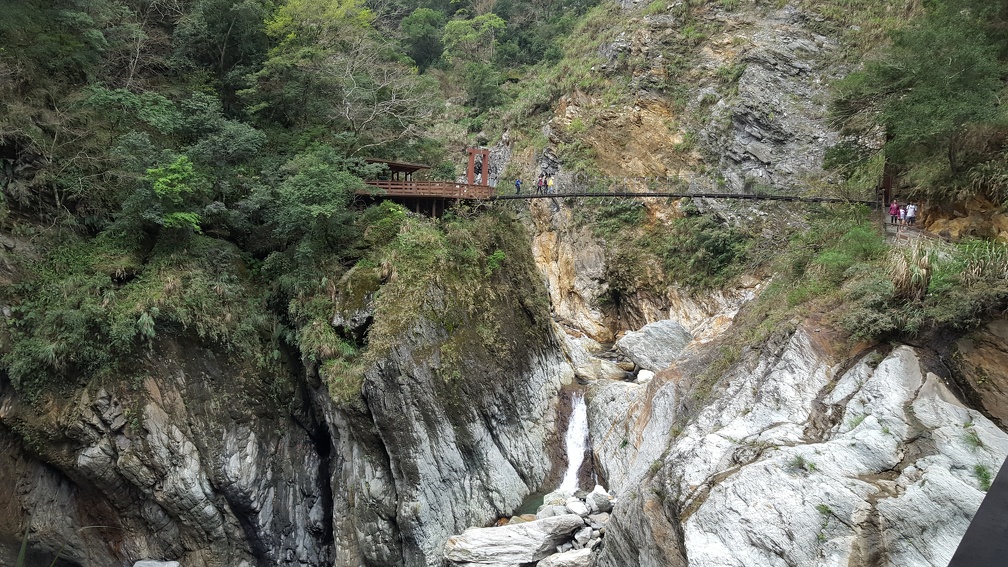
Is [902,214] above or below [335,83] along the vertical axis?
below

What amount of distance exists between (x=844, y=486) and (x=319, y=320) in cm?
1197

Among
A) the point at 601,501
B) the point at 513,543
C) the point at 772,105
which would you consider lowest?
the point at 513,543

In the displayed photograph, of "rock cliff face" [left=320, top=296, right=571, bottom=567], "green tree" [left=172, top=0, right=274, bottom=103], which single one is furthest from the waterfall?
"green tree" [left=172, top=0, right=274, bottom=103]

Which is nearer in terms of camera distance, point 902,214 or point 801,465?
point 801,465

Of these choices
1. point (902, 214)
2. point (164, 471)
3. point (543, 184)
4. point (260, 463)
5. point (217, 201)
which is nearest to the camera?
point (902, 214)

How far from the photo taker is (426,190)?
17.0 m

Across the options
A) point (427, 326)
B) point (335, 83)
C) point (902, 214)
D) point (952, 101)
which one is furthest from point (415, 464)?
point (952, 101)

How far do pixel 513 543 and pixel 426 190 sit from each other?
10533 millimetres

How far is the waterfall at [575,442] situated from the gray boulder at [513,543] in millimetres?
3048

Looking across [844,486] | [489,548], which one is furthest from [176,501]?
[844,486]

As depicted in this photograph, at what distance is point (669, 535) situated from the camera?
26.7ft

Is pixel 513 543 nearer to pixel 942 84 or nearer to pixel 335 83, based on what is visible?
pixel 942 84

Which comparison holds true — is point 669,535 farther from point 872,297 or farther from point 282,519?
point 282,519

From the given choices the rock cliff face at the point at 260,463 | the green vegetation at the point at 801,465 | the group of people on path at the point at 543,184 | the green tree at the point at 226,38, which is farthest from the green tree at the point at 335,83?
the green vegetation at the point at 801,465
